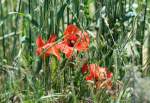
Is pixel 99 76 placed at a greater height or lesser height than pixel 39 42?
lesser

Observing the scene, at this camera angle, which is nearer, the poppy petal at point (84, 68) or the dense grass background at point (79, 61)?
the dense grass background at point (79, 61)

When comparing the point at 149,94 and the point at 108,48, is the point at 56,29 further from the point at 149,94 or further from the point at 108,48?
the point at 149,94

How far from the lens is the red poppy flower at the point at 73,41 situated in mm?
2664

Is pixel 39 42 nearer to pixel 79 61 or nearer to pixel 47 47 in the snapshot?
pixel 47 47

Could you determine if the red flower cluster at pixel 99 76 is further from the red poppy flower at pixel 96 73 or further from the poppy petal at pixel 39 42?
the poppy petal at pixel 39 42

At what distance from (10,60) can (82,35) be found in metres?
0.71

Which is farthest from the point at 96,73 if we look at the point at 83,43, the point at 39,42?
the point at 39,42

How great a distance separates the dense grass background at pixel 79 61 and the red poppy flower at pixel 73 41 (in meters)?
0.04

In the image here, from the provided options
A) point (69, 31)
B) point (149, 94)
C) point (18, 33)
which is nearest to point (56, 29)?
point (69, 31)

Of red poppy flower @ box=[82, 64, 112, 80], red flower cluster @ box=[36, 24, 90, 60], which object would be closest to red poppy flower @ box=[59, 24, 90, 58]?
red flower cluster @ box=[36, 24, 90, 60]

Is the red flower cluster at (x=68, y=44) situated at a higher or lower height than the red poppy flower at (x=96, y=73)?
higher

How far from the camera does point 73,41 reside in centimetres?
275

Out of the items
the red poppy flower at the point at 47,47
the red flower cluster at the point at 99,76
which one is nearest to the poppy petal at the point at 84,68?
the red flower cluster at the point at 99,76

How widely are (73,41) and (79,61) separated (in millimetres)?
141
